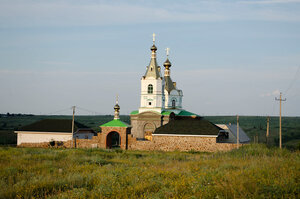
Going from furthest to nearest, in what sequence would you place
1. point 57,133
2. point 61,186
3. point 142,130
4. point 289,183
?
1. point 142,130
2. point 57,133
3. point 61,186
4. point 289,183

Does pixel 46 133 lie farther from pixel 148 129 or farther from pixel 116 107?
pixel 148 129

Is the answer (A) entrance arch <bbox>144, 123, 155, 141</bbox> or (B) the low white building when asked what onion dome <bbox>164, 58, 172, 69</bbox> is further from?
(B) the low white building

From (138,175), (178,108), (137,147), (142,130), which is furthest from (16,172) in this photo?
(178,108)

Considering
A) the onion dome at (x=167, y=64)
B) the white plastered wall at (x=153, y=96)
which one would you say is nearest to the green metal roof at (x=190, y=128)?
the white plastered wall at (x=153, y=96)

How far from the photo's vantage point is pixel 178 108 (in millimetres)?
49312

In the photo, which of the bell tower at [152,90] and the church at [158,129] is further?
the bell tower at [152,90]

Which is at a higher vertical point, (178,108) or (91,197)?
(178,108)

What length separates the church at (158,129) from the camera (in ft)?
117

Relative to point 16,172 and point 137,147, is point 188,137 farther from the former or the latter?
point 16,172

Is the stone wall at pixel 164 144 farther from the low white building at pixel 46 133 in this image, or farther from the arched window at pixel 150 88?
the arched window at pixel 150 88

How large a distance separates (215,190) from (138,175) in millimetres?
4771

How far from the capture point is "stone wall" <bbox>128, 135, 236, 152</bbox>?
35.0 m

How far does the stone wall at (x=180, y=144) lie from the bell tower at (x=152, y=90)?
8.41 m

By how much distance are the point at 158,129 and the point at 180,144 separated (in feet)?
10.0
